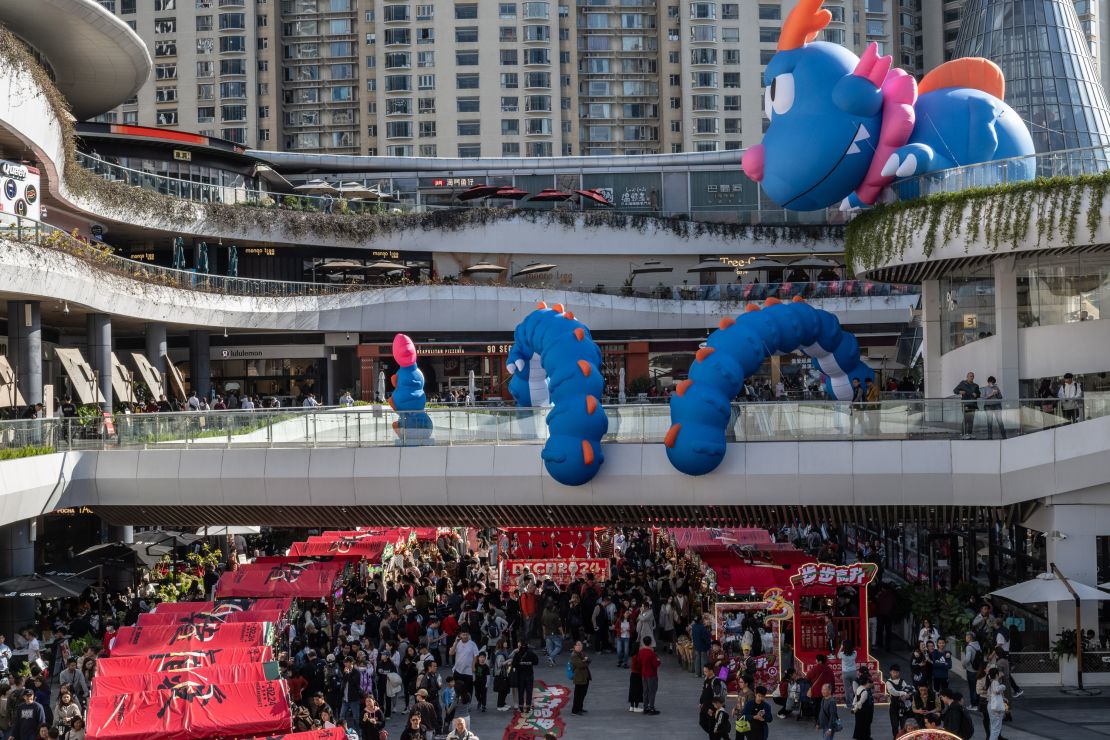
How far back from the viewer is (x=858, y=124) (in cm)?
2820

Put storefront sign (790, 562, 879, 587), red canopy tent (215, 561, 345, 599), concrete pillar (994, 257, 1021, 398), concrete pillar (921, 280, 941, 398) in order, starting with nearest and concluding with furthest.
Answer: storefront sign (790, 562, 879, 587), red canopy tent (215, 561, 345, 599), concrete pillar (994, 257, 1021, 398), concrete pillar (921, 280, 941, 398)

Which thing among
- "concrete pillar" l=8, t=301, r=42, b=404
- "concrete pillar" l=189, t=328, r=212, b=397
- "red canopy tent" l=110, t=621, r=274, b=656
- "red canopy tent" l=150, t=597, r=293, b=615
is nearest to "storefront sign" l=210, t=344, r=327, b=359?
"concrete pillar" l=189, t=328, r=212, b=397

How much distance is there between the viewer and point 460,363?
59.4 m

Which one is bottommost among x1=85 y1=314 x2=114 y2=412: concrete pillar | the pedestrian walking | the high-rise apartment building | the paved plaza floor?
the paved plaza floor

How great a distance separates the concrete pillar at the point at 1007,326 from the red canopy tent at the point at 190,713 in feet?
58.5

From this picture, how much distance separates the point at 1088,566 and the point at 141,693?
16.5m

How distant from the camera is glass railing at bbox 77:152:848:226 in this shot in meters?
48.7

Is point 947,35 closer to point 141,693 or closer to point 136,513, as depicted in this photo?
point 136,513

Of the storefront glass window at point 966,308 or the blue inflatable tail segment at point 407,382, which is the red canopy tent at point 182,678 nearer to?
the blue inflatable tail segment at point 407,382

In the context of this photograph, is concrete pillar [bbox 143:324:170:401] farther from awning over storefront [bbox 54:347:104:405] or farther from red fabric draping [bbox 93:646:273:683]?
red fabric draping [bbox 93:646:273:683]

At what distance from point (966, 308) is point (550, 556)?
1101 cm

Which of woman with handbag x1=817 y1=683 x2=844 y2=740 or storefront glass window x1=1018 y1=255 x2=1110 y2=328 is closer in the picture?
woman with handbag x1=817 y1=683 x2=844 y2=740

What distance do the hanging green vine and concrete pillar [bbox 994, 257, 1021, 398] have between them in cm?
167

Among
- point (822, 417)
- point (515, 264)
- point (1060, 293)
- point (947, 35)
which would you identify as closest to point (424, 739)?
point (822, 417)
